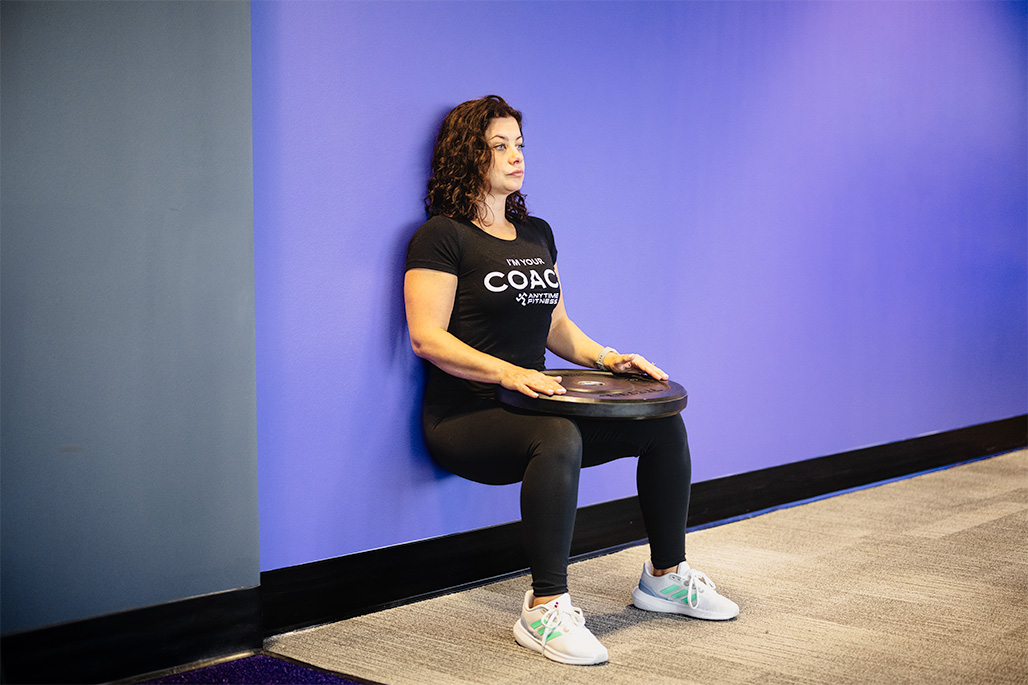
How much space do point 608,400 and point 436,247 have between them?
22.3 inches

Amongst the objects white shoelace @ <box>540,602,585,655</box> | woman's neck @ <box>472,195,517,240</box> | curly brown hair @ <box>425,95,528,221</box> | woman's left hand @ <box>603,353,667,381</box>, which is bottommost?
white shoelace @ <box>540,602,585,655</box>

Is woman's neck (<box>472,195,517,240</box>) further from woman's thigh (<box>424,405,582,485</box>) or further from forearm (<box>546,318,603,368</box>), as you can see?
woman's thigh (<box>424,405,582,485</box>)

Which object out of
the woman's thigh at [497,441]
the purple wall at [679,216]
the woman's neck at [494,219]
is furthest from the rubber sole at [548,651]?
the woman's neck at [494,219]

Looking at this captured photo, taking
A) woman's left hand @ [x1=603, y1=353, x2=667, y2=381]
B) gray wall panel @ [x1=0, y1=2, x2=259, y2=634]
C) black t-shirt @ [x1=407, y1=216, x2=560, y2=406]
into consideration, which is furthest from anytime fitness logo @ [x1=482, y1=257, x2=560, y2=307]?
gray wall panel @ [x1=0, y1=2, x2=259, y2=634]

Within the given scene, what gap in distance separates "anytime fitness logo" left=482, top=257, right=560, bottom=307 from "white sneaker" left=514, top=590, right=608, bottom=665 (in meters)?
0.71

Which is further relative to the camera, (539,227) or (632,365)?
(539,227)

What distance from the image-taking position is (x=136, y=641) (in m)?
1.93

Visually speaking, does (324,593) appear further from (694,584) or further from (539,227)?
(539,227)

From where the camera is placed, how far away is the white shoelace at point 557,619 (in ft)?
6.85

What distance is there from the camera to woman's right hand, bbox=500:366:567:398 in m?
2.17

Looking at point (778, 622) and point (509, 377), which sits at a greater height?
point (509, 377)

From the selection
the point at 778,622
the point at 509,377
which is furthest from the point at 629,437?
the point at 778,622

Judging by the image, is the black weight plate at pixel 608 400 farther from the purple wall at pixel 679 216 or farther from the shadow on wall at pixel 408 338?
the purple wall at pixel 679 216

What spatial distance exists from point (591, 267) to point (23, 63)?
5.29 feet
